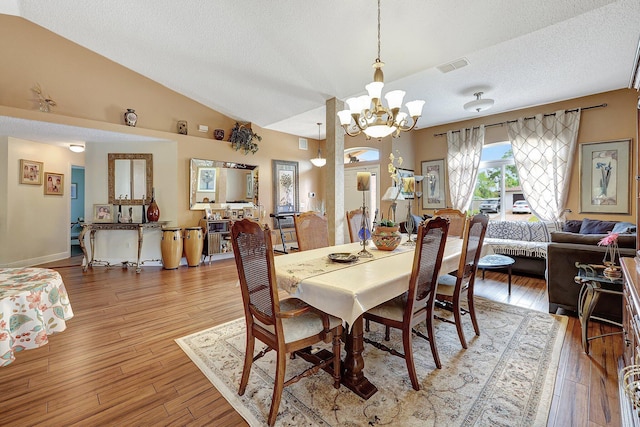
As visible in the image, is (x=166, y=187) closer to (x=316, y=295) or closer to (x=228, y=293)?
(x=228, y=293)

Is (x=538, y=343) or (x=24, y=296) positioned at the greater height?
(x=24, y=296)

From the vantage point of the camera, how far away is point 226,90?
4949 mm

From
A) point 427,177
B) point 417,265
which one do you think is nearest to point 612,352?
point 417,265

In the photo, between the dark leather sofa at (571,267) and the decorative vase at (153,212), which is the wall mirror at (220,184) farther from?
the dark leather sofa at (571,267)

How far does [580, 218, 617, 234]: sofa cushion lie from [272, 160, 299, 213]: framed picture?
552 centimetres

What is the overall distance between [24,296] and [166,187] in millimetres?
4423

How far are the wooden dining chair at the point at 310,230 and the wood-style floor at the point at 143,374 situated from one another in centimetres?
112

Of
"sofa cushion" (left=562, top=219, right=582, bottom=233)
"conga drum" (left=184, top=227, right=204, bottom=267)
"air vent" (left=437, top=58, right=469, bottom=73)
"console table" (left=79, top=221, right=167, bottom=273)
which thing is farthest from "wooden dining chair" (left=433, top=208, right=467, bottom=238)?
"console table" (left=79, top=221, right=167, bottom=273)

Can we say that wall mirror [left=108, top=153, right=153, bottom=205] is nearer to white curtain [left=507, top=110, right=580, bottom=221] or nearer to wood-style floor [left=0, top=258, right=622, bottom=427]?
wood-style floor [left=0, top=258, right=622, bottom=427]

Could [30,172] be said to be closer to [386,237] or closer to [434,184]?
[386,237]

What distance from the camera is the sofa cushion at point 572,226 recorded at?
14.7ft

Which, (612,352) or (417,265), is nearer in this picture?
(417,265)

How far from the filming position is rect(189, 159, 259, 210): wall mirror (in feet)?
18.3

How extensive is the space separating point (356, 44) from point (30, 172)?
6.26 m
